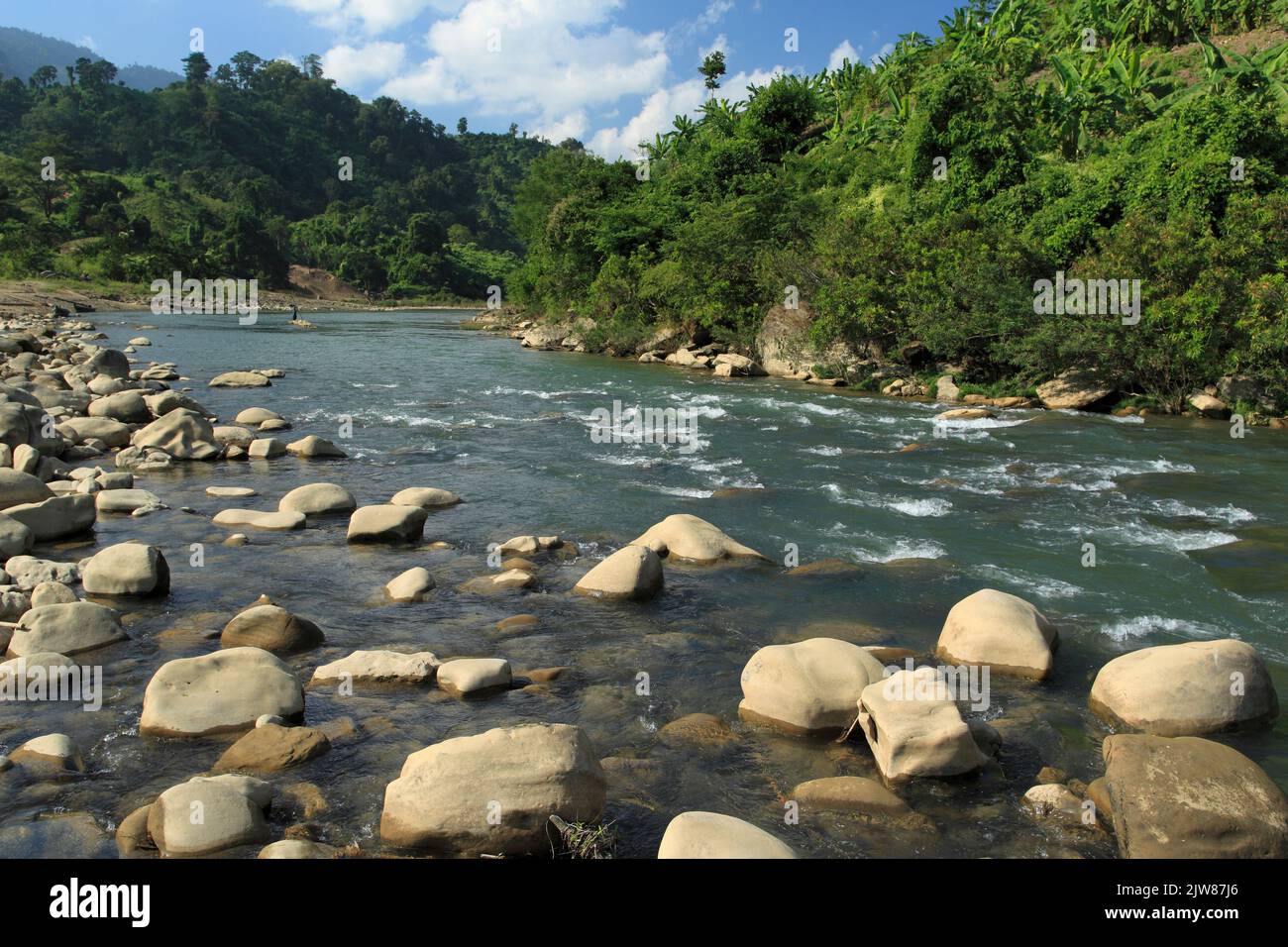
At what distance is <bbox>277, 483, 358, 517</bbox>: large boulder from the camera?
512 inches

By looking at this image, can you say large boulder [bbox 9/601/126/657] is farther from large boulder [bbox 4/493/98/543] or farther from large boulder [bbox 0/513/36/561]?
large boulder [bbox 4/493/98/543]

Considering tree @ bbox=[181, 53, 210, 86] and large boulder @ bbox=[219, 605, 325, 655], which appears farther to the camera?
tree @ bbox=[181, 53, 210, 86]

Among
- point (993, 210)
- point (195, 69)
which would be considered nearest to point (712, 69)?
point (993, 210)

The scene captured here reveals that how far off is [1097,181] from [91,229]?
82719mm

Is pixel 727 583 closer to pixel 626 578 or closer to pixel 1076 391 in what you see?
pixel 626 578

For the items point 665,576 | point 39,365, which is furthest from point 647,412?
point 39,365

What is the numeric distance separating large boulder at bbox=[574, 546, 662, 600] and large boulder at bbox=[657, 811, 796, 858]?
15.7 feet

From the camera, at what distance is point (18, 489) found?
1201 centimetres

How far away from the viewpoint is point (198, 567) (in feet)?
35.1

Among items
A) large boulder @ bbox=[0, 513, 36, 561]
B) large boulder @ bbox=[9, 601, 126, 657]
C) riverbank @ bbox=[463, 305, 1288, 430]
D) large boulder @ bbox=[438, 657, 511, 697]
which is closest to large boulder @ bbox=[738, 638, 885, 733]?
large boulder @ bbox=[438, 657, 511, 697]

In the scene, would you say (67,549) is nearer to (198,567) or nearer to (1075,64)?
(198,567)

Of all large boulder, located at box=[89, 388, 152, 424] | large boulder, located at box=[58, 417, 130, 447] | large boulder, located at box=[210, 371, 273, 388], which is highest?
large boulder, located at box=[210, 371, 273, 388]

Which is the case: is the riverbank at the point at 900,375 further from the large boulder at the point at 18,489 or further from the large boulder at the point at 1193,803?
the large boulder at the point at 18,489

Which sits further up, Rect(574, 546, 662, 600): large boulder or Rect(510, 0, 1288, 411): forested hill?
Rect(510, 0, 1288, 411): forested hill
